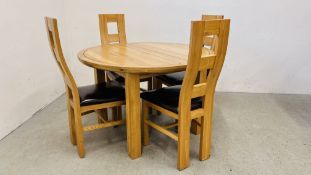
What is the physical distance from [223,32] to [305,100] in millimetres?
2288

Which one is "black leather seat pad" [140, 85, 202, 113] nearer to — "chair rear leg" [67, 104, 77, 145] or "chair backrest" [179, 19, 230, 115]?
"chair backrest" [179, 19, 230, 115]

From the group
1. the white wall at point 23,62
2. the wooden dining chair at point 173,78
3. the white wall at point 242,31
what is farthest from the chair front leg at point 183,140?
the white wall at point 242,31

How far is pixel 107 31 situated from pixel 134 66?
1.27m

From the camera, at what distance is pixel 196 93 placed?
1.69m

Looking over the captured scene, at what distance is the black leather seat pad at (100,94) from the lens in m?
1.87

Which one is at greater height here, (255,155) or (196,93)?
(196,93)

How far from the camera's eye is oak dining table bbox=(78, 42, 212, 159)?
1658mm

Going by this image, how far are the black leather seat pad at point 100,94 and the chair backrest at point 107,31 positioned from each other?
0.83m

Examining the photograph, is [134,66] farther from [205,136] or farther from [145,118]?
[205,136]

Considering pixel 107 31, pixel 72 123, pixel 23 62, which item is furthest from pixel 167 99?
pixel 23 62

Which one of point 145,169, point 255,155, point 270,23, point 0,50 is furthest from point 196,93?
point 270,23

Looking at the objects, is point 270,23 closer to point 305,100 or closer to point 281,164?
point 305,100

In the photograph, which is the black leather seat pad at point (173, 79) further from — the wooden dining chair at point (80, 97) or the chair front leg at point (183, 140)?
the chair front leg at point (183, 140)

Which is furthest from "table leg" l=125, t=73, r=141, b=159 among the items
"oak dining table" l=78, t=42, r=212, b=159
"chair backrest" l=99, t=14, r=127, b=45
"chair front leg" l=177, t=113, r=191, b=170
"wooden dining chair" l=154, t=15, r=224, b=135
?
"chair backrest" l=99, t=14, r=127, b=45
